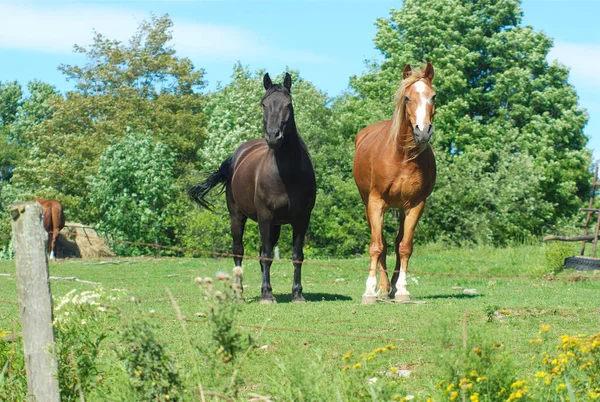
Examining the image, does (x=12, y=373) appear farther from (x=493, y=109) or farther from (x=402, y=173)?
(x=493, y=109)

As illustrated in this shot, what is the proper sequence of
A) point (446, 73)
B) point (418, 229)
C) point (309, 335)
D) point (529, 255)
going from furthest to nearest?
point (446, 73)
point (418, 229)
point (529, 255)
point (309, 335)

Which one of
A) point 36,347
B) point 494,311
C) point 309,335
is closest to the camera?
point 36,347

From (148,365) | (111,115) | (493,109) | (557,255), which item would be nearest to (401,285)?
(148,365)

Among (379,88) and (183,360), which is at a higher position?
(379,88)

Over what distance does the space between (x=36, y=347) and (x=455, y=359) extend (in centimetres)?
288

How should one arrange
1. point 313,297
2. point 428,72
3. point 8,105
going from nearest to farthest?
point 428,72 → point 313,297 → point 8,105

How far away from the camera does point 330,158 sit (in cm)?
4375

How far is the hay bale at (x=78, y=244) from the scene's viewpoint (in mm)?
31562

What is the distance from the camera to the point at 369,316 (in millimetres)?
9562

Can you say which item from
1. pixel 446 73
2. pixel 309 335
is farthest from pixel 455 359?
pixel 446 73

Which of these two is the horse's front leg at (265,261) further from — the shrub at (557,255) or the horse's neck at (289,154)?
the shrub at (557,255)

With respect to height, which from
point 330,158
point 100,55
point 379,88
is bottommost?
point 330,158

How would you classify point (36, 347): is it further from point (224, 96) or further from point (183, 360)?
point (224, 96)

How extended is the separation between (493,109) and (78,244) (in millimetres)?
22517
